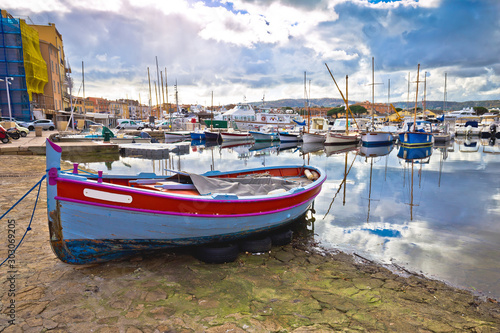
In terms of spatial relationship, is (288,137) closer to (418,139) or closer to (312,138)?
(312,138)

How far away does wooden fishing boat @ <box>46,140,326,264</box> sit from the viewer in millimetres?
4723

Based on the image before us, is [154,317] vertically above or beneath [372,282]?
above

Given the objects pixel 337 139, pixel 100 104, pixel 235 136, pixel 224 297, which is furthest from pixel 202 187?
pixel 100 104

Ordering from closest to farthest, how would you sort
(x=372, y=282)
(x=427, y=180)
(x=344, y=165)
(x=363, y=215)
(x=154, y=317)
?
(x=154, y=317) < (x=372, y=282) < (x=363, y=215) < (x=427, y=180) < (x=344, y=165)

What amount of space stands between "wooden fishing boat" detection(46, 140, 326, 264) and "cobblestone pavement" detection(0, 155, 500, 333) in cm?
46

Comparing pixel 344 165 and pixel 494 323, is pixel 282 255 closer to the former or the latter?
pixel 494 323

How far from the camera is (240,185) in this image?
7281 millimetres

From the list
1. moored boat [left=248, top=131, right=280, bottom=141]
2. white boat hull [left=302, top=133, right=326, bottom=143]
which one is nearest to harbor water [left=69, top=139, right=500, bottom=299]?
white boat hull [left=302, top=133, right=326, bottom=143]

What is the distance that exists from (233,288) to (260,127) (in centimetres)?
4889

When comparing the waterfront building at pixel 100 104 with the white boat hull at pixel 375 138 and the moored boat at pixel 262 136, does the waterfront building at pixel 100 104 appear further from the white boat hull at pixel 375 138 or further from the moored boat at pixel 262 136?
the white boat hull at pixel 375 138

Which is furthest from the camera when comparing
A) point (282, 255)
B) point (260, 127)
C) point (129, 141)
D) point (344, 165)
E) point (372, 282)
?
point (260, 127)

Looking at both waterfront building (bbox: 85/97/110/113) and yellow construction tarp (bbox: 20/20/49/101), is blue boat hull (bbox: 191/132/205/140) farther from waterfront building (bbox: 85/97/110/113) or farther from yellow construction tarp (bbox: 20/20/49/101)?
waterfront building (bbox: 85/97/110/113)

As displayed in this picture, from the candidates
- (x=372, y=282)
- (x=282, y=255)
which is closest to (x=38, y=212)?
(x=282, y=255)

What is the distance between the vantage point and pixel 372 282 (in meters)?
5.39
